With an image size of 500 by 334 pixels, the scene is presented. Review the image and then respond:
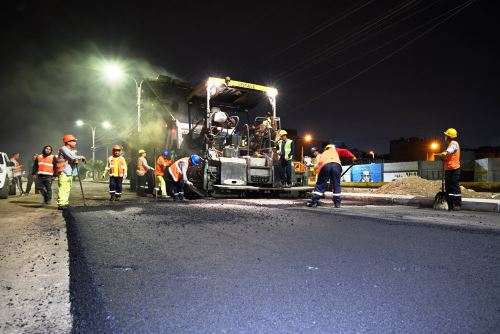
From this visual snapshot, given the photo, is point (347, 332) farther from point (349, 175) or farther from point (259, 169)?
point (349, 175)

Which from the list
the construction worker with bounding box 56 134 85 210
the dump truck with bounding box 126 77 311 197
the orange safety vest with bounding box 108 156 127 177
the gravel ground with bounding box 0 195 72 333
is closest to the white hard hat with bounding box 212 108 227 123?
the dump truck with bounding box 126 77 311 197

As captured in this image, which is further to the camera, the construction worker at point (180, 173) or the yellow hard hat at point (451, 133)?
the construction worker at point (180, 173)

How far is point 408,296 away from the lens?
2152 millimetres

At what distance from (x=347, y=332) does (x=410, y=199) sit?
8.34 m

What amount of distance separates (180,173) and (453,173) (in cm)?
634

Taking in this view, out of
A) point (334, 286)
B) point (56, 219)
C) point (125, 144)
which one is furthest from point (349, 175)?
point (334, 286)

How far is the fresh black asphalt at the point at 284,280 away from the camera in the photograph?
1785 mm

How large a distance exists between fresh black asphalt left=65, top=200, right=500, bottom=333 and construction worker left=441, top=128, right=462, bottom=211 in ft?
11.0

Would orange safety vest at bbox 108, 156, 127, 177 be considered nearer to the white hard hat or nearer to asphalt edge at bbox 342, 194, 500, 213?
the white hard hat

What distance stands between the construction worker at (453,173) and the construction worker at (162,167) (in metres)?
7.21

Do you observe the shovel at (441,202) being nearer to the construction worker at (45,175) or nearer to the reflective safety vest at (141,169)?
the reflective safety vest at (141,169)

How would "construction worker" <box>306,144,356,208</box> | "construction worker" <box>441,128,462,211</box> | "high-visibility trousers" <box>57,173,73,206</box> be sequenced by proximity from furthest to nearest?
"construction worker" <box>306,144,356,208</box> < "construction worker" <box>441,128,462,211</box> < "high-visibility trousers" <box>57,173,73,206</box>

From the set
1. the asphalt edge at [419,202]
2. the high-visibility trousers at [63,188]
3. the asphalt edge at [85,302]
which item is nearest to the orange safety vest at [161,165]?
the high-visibility trousers at [63,188]

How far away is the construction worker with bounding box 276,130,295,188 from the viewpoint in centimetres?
987
